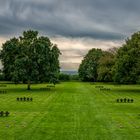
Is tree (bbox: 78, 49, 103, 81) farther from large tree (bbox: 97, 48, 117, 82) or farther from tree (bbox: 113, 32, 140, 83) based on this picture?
tree (bbox: 113, 32, 140, 83)

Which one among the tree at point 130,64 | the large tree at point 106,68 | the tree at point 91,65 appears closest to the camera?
the tree at point 130,64

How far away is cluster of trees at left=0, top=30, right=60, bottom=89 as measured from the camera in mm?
83625

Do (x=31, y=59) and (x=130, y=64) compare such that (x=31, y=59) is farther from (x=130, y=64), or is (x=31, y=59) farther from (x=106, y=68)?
(x=106, y=68)

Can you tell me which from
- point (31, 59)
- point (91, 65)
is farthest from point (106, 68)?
point (91, 65)

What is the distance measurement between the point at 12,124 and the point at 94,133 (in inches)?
286

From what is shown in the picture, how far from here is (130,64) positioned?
84.4 meters

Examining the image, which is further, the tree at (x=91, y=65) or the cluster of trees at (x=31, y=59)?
the tree at (x=91, y=65)

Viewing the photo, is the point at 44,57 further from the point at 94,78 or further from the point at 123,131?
the point at 94,78

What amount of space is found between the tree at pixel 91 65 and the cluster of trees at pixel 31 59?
90925mm

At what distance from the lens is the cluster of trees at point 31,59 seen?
83.6 meters

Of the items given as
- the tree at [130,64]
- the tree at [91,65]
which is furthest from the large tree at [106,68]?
the tree at [91,65]

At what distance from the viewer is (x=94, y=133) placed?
26.2 metres

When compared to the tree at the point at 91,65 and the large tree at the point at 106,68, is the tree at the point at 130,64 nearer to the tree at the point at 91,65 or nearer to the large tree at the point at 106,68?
the large tree at the point at 106,68

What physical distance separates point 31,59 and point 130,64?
21.2m
